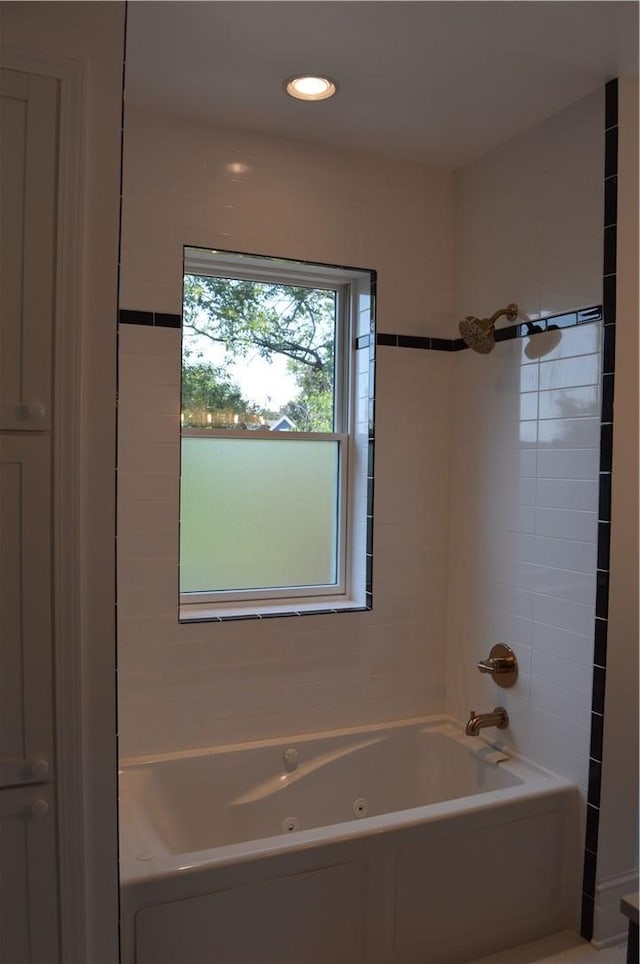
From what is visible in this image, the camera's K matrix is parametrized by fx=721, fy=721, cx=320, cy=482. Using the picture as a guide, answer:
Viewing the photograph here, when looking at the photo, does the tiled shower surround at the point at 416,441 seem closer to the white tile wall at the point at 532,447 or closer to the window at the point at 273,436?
the white tile wall at the point at 532,447

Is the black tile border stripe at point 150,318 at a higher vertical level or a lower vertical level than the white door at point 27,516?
higher

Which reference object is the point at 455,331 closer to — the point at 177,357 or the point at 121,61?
the point at 177,357

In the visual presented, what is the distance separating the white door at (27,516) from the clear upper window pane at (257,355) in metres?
1.14

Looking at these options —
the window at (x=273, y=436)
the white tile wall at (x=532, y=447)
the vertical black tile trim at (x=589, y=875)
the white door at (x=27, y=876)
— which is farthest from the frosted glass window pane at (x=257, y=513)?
the vertical black tile trim at (x=589, y=875)

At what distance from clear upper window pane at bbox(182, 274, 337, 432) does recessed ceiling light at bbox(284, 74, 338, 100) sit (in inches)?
27.9

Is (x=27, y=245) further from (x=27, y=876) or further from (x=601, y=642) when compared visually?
(x=601, y=642)

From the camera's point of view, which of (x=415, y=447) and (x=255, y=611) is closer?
(x=255, y=611)

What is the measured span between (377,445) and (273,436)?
16.4 inches

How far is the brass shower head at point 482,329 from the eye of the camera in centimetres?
265

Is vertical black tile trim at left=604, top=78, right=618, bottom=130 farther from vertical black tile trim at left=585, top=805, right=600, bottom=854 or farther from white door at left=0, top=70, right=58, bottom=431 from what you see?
vertical black tile trim at left=585, top=805, right=600, bottom=854

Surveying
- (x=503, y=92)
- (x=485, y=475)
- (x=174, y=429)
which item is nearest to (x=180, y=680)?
(x=174, y=429)

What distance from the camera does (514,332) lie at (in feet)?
8.77

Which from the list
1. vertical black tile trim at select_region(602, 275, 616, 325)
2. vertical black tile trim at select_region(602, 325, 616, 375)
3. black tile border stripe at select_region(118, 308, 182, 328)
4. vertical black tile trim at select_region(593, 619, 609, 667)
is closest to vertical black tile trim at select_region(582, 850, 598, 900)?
vertical black tile trim at select_region(593, 619, 609, 667)

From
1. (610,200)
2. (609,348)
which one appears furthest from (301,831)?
(610,200)
